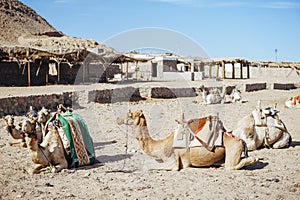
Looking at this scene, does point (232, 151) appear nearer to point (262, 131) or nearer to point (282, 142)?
point (262, 131)

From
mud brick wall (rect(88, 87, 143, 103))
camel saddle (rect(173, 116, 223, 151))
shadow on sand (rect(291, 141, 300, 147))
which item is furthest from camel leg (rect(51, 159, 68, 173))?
mud brick wall (rect(88, 87, 143, 103))

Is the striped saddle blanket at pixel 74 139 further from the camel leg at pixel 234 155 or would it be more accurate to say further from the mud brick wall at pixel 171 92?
the mud brick wall at pixel 171 92

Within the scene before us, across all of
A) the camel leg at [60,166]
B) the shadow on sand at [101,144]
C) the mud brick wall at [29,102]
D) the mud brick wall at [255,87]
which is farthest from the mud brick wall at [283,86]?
the camel leg at [60,166]

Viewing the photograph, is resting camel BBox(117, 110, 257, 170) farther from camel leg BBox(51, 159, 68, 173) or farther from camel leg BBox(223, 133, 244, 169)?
camel leg BBox(51, 159, 68, 173)

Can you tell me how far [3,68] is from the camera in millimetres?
27625

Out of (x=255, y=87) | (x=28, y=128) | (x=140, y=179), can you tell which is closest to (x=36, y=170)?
(x=28, y=128)

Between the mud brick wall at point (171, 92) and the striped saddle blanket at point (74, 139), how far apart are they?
50.0 feet

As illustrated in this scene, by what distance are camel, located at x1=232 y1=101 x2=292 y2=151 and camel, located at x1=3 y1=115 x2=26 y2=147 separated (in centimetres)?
483

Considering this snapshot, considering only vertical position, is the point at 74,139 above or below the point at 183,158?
above

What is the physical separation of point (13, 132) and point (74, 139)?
248 centimetres

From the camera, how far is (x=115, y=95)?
2180 centimetres

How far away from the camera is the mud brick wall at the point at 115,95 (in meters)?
20.0

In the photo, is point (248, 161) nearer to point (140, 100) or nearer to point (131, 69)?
point (140, 100)

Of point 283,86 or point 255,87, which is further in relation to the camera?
point 283,86
